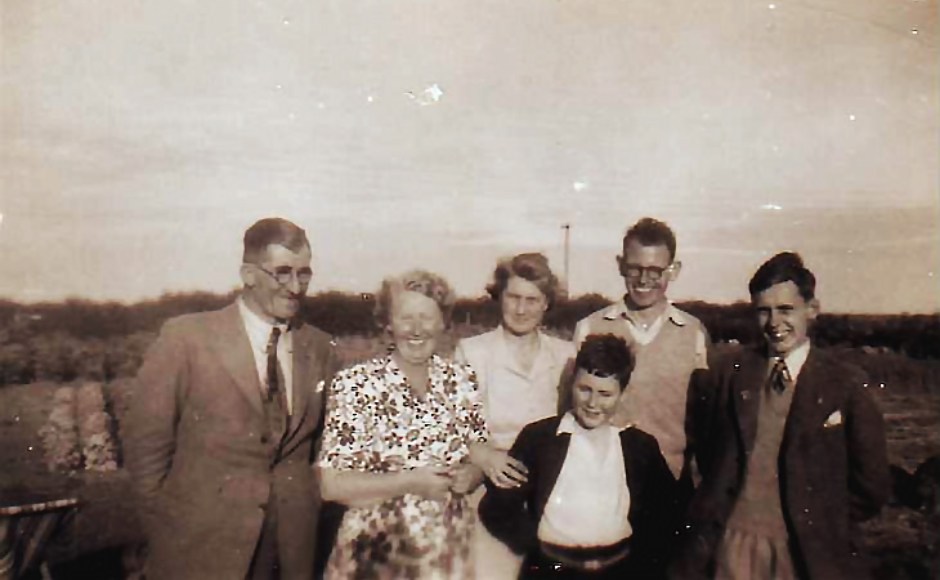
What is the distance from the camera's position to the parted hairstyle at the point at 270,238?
6.93ft

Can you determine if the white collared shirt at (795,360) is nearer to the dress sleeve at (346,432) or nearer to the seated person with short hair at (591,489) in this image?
the seated person with short hair at (591,489)

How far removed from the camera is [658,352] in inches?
86.1

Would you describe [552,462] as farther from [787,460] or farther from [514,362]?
[787,460]

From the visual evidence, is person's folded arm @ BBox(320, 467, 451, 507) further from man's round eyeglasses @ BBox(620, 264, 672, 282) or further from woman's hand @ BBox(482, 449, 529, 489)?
man's round eyeglasses @ BBox(620, 264, 672, 282)

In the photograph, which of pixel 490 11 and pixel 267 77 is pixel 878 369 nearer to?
pixel 490 11

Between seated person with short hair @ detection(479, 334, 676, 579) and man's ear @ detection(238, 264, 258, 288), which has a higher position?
man's ear @ detection(238, 264, 258, 288)

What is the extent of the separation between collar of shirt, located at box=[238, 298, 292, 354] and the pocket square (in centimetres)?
150

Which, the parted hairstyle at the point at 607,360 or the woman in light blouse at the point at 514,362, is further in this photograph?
the woman in light blouse at the point at 514,362

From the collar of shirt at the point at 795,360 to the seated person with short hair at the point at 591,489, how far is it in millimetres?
429

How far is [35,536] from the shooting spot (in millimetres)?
2078

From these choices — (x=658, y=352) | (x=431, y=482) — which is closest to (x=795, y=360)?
(x=658, y=352)

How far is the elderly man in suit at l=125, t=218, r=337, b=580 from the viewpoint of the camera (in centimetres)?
202

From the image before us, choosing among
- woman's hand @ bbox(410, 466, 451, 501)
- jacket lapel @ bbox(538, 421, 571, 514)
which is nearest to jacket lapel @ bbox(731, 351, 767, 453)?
jacket lapel @ bbox(538, 421, 571, 514)

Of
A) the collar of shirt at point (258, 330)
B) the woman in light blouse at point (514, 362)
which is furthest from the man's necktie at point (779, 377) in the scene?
the collar of shirt at point (258, 330)
